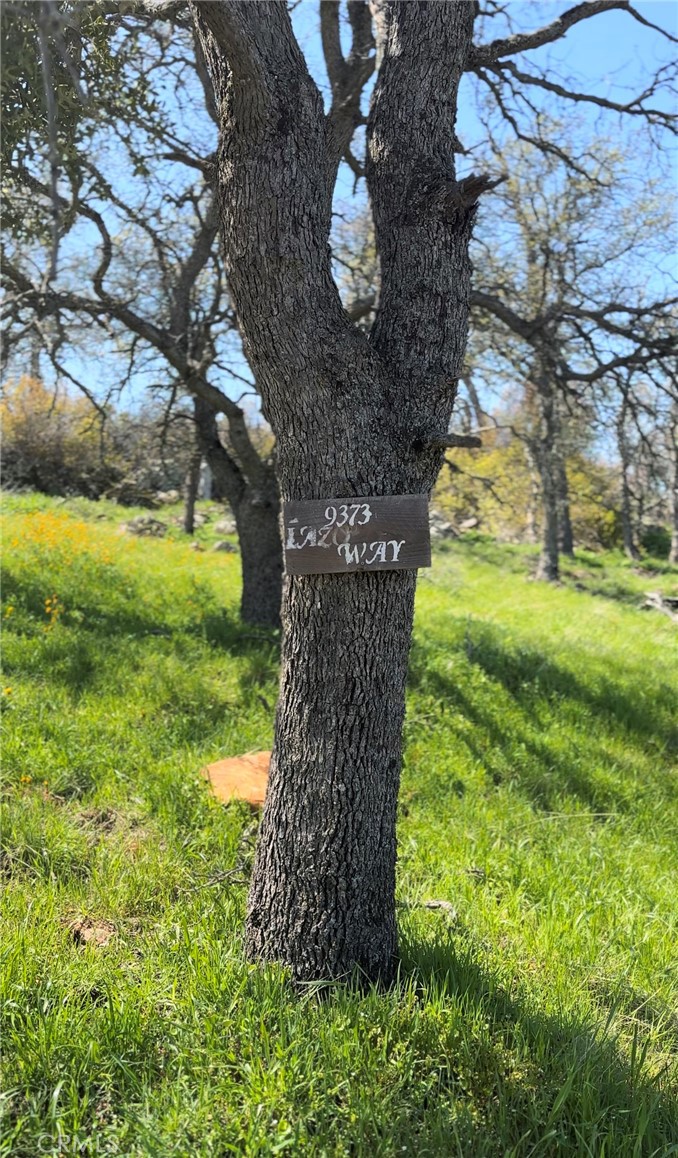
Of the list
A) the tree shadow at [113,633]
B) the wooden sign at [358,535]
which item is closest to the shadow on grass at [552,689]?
the tree shadow at [113,633]

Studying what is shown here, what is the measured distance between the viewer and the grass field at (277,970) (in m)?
1.90

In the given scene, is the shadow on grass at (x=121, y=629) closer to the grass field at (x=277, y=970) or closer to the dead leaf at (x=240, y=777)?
the grass field at (x=277, y=970)

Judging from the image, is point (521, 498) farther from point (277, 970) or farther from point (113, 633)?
point (277, 970)

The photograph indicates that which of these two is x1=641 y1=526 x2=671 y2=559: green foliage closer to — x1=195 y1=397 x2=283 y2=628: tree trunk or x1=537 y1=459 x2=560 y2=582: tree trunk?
x1=537 y1=459 x2=560 y2=582: tree trunk

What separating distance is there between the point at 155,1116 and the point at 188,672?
3817mm

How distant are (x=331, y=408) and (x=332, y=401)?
0.02m

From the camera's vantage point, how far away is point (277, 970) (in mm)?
2307

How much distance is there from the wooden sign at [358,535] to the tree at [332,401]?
56 millimetres

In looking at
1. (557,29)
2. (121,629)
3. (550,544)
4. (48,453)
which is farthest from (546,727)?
(48,453)

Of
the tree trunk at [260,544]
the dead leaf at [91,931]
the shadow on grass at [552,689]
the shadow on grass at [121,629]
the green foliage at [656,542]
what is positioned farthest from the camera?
the green foliage at [656,542]

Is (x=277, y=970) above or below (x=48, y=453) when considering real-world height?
below

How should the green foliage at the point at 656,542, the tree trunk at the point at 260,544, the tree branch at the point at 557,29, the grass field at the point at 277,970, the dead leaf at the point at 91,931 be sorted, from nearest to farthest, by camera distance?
the grass field at the point at 277,970 < the dead leaf at the point at 91,931 < the tree branch at the point at 557,29 < the tree trunk at the point at 260,544 < the green foliage at the point at 656,542

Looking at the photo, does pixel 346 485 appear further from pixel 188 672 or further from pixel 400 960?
pixel 188 672

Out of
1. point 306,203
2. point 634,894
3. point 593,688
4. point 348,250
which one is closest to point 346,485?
point 306,203
